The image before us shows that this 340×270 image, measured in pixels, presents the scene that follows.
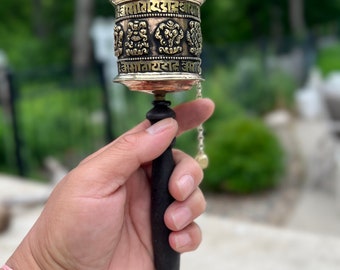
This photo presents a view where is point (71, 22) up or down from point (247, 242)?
up

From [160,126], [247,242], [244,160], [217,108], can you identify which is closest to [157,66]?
[160,126]

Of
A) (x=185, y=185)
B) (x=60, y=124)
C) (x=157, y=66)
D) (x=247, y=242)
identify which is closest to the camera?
(x=157, y=66)

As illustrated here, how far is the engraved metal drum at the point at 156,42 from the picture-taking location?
4.25 ft

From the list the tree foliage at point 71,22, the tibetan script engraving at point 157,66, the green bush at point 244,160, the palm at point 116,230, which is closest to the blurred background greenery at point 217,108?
the green bush at point 244,160

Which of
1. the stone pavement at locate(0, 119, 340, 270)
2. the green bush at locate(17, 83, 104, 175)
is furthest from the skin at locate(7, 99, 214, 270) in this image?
the green bush at locate(17, 83, 104, 175)

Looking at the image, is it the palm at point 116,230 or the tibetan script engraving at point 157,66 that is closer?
the tibetan script engraving at point 157,66

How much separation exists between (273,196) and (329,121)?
93 cm

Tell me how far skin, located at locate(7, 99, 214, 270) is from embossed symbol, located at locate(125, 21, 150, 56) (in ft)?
0.66

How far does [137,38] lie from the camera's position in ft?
4.27

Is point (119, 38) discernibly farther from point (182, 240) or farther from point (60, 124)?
point (60, 124)

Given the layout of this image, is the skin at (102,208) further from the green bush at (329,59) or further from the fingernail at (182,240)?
the green bush at (329,59)

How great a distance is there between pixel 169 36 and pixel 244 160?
401 cm

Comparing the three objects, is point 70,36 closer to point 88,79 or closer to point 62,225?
point 88,79

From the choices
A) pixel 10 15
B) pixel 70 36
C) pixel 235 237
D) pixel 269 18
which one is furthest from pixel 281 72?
pixel 10 15
